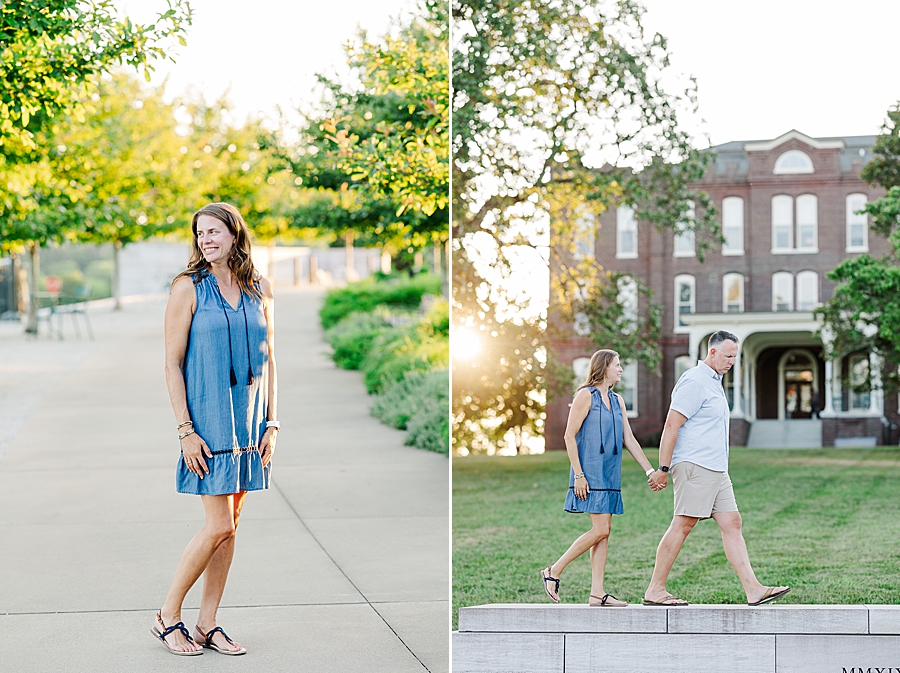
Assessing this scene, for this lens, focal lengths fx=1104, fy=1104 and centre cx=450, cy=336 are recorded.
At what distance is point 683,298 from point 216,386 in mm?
3521

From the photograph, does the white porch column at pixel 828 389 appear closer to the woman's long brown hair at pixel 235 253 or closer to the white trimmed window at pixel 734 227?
the white trimmed window at pixel 734 227

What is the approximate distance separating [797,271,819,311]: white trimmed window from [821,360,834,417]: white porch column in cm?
37

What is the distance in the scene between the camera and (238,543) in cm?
737

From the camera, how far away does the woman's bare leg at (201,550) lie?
4.89m

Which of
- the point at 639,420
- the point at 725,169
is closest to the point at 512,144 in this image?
the point at 725,169

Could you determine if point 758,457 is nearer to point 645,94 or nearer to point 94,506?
point 645,94

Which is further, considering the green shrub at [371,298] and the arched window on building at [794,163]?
the green shrub at [371,298]

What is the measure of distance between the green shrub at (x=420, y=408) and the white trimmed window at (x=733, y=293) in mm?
4128

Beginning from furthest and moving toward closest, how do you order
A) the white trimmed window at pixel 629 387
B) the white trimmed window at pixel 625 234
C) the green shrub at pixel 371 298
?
1. the green shrub at pixel 371 298
2. the white trimmed window at pixel 625 234
3. the white trimmed window at pixel 629 387

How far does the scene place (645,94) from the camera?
772 cm

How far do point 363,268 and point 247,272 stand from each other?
47.7 metres

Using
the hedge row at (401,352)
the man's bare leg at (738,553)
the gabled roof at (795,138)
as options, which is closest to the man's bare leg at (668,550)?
the man's bare leg at (738,553)

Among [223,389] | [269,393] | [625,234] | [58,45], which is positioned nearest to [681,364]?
[625,234]

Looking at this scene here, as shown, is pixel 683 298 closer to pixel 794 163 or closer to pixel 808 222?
pixel 808 222
